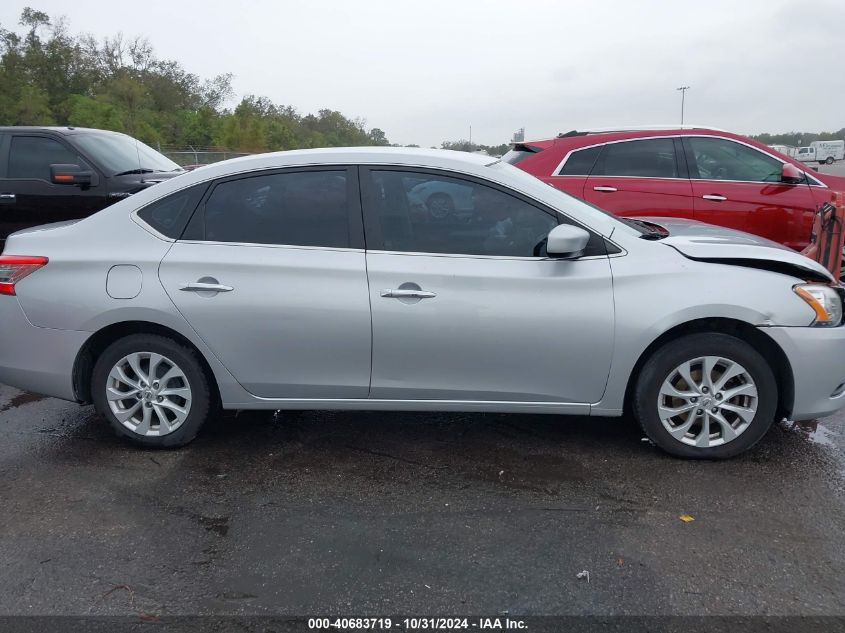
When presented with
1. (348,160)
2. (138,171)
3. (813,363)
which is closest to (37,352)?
(348,160)

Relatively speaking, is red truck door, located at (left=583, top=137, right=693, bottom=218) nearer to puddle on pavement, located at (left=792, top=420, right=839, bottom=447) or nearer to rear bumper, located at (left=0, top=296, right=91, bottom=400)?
puddle on pavement, located at (left=792, top=420, right=839, bottom=447)

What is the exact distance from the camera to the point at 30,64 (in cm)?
4841

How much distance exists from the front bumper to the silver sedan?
0.01m

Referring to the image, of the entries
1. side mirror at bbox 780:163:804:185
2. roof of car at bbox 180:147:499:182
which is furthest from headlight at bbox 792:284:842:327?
side mirror at bbox 780:163:804:185

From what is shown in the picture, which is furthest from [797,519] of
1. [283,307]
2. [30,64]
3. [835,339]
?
[30,64]

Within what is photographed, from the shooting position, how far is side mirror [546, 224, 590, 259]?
3451 mm

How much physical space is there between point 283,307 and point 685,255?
2.19m

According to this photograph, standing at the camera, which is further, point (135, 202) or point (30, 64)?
point (30, 64)

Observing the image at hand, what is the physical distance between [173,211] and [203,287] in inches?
20.9

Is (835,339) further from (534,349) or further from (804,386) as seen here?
(534,349)

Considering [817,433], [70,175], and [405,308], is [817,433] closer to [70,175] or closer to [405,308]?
[405,308]

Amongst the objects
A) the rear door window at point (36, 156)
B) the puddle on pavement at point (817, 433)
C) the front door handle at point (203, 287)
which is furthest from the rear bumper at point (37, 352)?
the puddle on pavement at point (817, 433)

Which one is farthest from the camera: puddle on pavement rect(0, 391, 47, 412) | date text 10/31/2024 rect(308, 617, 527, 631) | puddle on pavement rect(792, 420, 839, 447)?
puddle on pavement rect(0, 391, 47, 412)

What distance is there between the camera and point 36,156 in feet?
24.4
